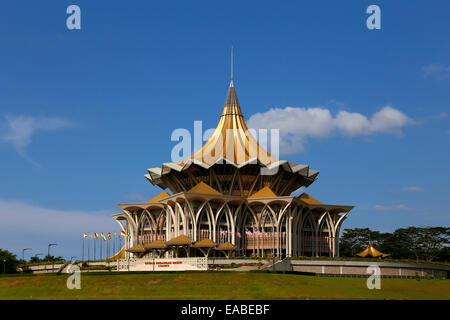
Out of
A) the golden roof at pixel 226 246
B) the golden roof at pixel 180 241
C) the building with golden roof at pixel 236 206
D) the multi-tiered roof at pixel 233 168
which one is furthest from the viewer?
the multi-tiered roof at pixel 233 168

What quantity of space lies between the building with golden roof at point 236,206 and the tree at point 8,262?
17264 mm

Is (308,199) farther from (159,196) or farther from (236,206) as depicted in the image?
(159,196)

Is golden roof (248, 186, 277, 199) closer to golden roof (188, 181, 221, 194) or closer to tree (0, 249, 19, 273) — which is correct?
golden roof (188, 181, 221, 194)

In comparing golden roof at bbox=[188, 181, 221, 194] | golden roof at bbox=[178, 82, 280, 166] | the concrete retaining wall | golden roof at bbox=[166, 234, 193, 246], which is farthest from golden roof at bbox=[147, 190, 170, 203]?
the concrete retaining wall

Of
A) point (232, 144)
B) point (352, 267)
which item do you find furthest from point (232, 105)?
point (352, 267)

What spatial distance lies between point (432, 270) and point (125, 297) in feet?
157

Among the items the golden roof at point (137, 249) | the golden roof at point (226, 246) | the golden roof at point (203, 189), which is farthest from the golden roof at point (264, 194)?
the golden roof at point (137, 249)

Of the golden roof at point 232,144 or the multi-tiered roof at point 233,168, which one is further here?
the golden roof at point 232,144

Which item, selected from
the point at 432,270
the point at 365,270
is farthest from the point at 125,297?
the point at 432,270

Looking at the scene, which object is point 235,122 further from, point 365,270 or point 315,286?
point 315,286

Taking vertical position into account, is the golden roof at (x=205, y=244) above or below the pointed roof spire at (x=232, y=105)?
below

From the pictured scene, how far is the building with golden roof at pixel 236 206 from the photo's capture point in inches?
3273

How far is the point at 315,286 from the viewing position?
48.4 m

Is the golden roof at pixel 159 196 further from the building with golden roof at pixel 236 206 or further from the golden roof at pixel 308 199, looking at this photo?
the golden roof at pixel 308 199
